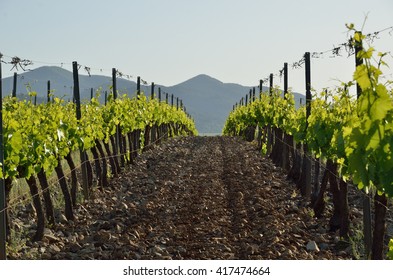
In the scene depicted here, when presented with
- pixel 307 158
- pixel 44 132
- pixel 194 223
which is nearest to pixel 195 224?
pixel 194 223

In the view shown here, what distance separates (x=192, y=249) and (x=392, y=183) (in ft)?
13.0

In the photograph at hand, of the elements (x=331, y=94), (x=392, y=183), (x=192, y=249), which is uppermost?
(x=331, y=94)

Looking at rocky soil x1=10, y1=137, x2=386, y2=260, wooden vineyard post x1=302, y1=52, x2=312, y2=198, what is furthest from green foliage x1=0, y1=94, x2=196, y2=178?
wooden vineyard post x1=302, y1=52, x2=312, y2=198

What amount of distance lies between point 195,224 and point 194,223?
0.11m

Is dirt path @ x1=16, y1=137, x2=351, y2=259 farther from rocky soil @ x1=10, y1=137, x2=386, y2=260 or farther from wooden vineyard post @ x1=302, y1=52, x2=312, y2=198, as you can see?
wooden vineyard post @ x1=302, y1=52, x2=312, y2=198

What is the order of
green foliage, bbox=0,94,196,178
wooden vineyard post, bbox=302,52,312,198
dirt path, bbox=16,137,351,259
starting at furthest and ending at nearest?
wooden vineyard post, bbox=302,52,312,198, green foliage, bbox=0,94,196,178, dirt path, bbox=16,137,351,259

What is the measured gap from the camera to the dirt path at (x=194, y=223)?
898cm

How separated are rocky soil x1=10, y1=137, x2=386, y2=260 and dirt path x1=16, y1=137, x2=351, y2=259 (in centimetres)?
2

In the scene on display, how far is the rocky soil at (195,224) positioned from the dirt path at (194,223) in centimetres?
2

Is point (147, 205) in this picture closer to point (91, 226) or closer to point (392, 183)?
point (91, 226)

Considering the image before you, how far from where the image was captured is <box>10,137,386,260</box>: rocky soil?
8977 mm

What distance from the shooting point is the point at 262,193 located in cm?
1368

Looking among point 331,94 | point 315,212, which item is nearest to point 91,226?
point 315,212

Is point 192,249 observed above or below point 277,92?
below
